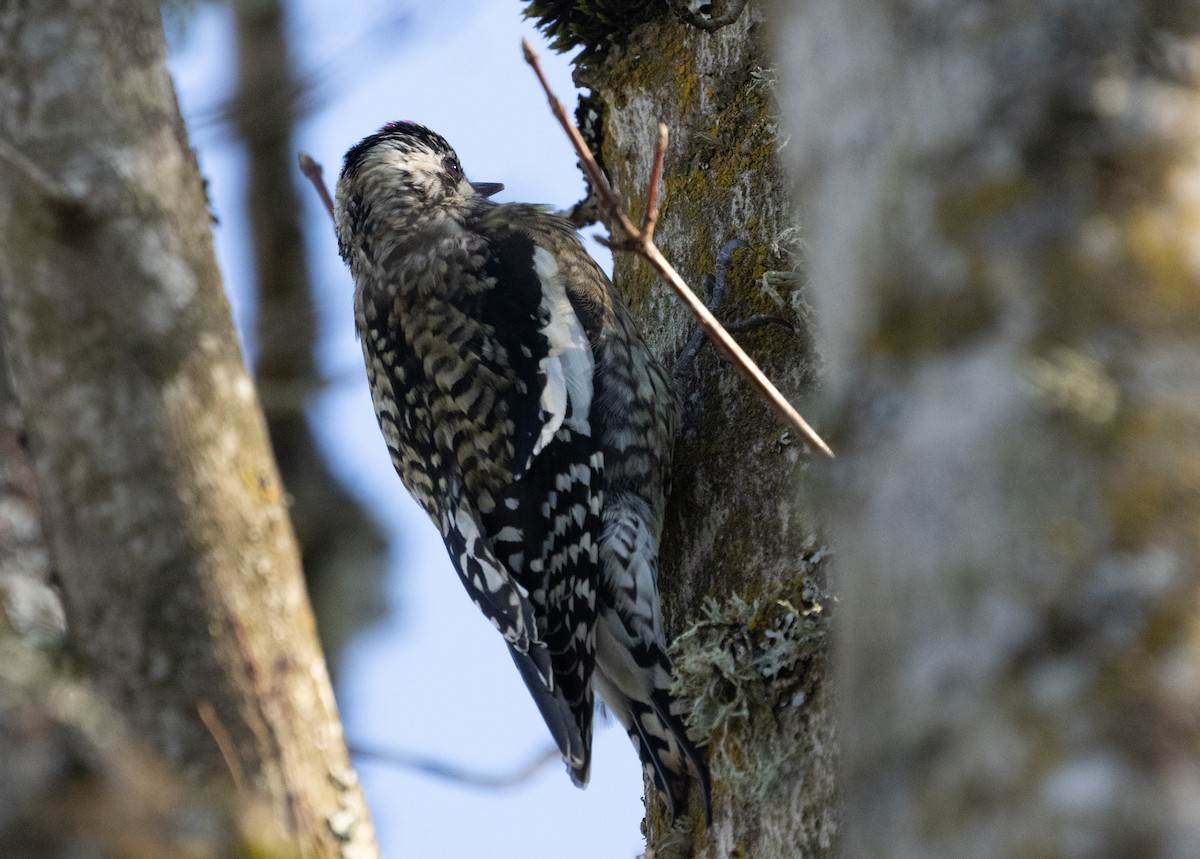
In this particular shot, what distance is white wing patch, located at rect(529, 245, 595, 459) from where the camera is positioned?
3.24 metres

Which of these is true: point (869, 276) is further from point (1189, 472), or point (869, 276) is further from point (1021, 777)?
point (1021, 777)

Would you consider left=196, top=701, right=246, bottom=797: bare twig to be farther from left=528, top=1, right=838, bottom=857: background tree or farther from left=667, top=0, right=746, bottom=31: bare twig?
left=667, top=0, right=746, bottom=31: bare twig

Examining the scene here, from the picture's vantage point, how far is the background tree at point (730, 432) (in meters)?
2.27

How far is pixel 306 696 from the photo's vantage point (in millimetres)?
1495

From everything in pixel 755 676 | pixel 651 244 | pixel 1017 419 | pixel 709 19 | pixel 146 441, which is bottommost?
pixel 1017 419

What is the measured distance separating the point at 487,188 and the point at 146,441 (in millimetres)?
2841

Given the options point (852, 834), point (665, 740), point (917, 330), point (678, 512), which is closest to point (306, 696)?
point (852, 834)

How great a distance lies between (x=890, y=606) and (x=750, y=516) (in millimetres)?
1609

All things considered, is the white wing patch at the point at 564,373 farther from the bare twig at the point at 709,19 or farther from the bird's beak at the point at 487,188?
the bird's beak at the point at 487,188

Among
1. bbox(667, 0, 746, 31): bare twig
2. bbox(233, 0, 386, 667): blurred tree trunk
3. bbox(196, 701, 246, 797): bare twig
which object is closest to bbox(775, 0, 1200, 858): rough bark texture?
bbox(196, 701, 246, 797): bare twig

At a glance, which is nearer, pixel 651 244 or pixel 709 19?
pixel 651 244

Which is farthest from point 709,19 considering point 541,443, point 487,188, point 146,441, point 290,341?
point 146,441

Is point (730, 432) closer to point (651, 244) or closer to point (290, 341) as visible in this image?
point (651, 244)

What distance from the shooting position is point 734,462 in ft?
9.04
